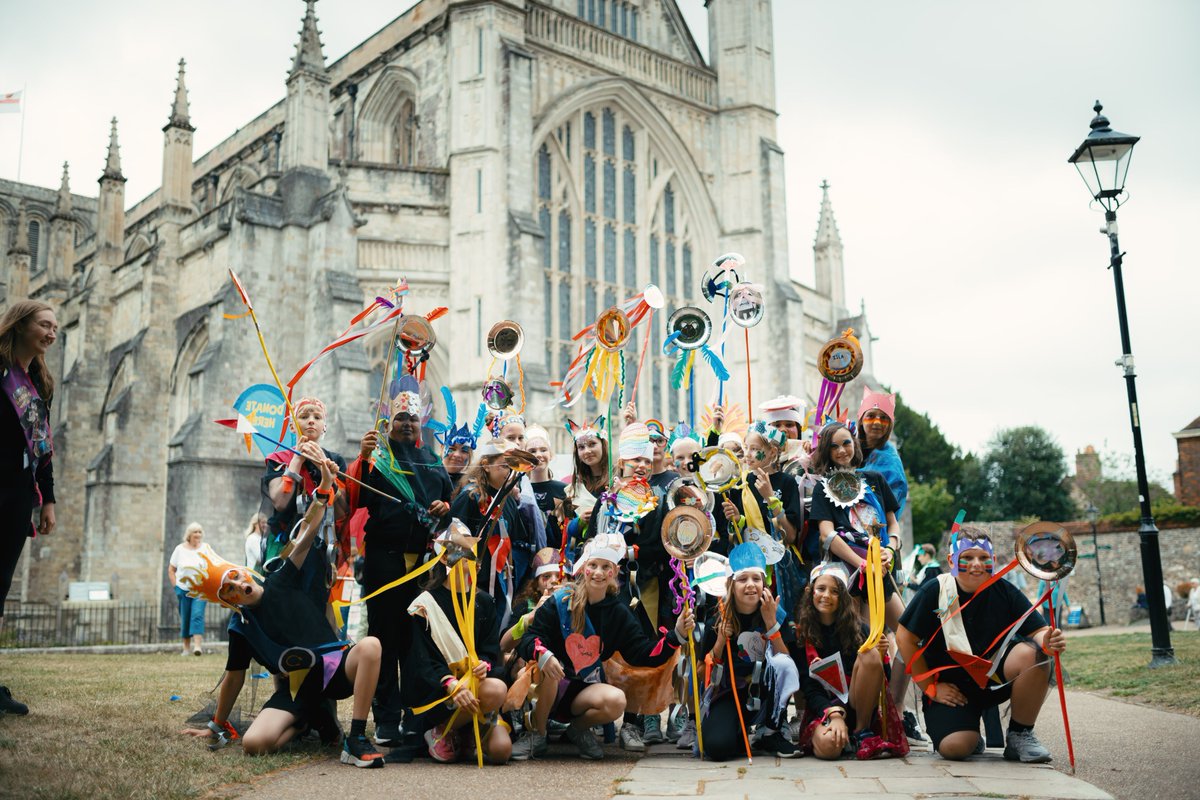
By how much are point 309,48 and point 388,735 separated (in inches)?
785

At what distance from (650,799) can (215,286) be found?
21785mm

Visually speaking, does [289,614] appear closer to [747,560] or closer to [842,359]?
[747,560]

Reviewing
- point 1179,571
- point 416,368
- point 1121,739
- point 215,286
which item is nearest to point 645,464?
point 416,368

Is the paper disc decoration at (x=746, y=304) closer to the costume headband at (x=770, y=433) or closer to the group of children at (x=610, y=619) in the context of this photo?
the costume headband at (x=770, y=433)

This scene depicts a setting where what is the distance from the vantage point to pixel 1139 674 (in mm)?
9820

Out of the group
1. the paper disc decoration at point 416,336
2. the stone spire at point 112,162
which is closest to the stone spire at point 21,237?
the stone spire at point 112,162

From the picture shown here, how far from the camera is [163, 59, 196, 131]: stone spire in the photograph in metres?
25.9

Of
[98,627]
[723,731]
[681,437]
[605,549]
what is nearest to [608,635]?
[605,549]

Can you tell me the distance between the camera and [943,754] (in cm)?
549

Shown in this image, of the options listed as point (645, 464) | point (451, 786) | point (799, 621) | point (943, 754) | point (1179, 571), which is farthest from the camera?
point (1179, 571)

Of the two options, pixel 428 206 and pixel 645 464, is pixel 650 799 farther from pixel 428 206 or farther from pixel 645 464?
pixel 428 206

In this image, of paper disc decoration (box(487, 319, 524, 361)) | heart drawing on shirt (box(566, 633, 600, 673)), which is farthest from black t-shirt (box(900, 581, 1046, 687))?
paper disc decoration (box(487, 319, 524, 361))

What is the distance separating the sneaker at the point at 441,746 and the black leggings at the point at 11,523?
233 cm

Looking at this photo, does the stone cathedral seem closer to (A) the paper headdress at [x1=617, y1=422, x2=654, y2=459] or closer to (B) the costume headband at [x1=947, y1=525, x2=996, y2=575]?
(A) the paper headdress at [x1=617, y1=422, x2=654, y2=459]
